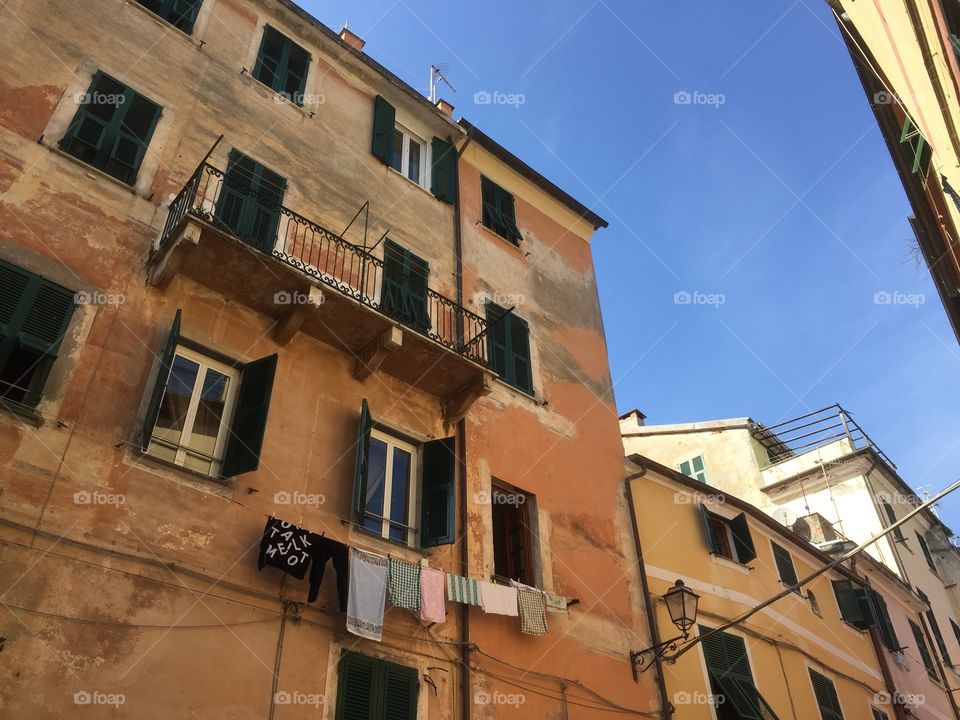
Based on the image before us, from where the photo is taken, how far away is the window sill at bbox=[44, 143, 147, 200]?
33.4 ft

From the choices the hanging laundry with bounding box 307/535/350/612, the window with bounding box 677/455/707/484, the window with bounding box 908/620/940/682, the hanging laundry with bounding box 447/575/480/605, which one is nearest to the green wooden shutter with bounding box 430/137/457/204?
the hanging laundry with bounding box 447/575/480/605

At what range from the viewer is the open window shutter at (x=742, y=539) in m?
16.4

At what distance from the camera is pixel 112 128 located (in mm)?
10945

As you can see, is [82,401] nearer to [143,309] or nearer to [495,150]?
[143,309]

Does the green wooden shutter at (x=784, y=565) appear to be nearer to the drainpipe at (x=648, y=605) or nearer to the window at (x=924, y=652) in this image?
the drainpipe at (x=648, y=605)

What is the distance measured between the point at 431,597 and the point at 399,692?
118 centimetres

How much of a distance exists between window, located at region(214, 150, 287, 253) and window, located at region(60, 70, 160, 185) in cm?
119

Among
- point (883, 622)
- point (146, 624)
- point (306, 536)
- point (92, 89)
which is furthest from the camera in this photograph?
point (883, 622)

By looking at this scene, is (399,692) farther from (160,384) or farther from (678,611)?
(678,611)

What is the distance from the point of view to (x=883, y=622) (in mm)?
Answer: 20422

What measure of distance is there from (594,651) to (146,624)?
6632mm

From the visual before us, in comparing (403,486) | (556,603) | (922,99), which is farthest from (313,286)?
(922,99)

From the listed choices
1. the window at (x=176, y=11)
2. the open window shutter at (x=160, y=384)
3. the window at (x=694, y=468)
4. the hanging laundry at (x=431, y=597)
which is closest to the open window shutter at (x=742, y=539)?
the hanging laundry at (x=431, y=597)

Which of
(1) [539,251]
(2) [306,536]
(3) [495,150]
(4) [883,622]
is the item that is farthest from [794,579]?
(2) [306,536]
